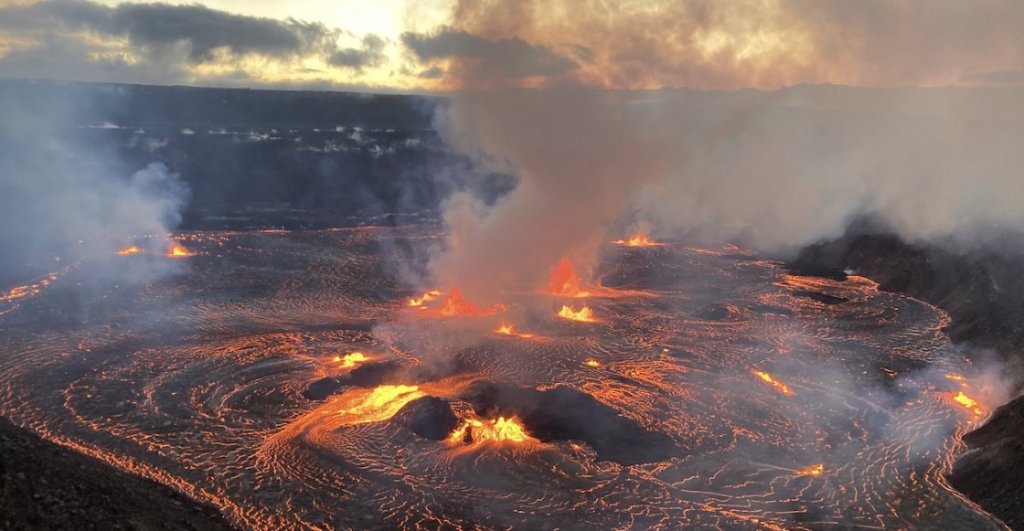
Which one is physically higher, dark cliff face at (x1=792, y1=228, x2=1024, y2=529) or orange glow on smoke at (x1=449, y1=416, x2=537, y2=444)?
dark cliff face at (x1=792, y1=228, x2=1024, y2=529)

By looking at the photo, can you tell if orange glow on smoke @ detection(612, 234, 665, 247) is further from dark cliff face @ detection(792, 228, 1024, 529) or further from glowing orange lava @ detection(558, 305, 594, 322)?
glowing orange lava @ detection(558, 305, 594, 322)

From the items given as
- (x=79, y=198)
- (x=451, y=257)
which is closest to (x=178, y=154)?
(x=79, y=198)

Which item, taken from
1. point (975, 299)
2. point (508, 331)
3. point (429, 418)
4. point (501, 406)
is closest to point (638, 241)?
point (975, 299)

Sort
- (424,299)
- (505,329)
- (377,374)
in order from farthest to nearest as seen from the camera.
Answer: (424,299)
(505,329)
(377,374)

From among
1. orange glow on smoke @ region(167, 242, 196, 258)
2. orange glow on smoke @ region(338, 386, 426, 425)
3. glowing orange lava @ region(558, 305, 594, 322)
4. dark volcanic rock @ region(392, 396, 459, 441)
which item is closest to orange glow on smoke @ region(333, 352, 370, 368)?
orange glow on smoke @ region(338, 386, 426, 425)

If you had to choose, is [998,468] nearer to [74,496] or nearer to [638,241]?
[74,496]

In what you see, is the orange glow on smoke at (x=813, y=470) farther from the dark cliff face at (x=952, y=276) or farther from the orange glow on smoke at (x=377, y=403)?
the dark cliff face at (x=952, y=276)

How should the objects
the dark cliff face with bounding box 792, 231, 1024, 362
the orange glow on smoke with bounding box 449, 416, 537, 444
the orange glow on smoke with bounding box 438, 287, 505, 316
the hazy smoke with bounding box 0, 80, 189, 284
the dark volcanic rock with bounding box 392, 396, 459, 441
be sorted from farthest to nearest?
the hazy smoke with bounding box 0, 80, 189, 284 < the orange glow on smoke with bounding box 438, 287, 505, 316 < the dark cliff face with bounding box 792, 231, 1024, 362 < the dark volcanic rock with bounding box 392, 396, 459, 441 < the orange glow on smoke with bounding box 449, 416, 537, 444

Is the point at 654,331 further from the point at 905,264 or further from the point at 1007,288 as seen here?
the point at 905,264
